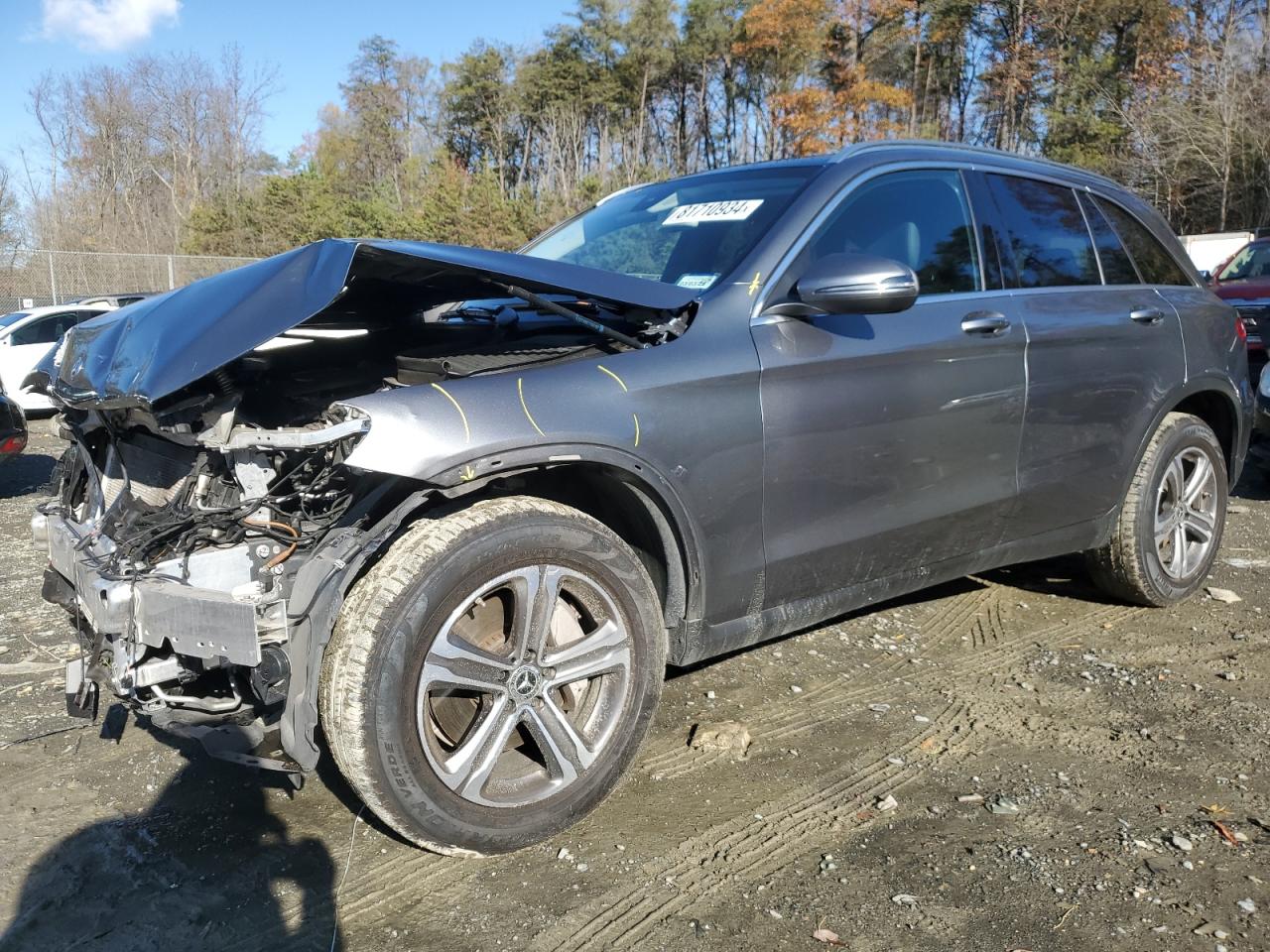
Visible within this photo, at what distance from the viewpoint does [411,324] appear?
3369mm

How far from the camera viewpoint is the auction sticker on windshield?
327cm

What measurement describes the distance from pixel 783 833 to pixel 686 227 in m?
1.98

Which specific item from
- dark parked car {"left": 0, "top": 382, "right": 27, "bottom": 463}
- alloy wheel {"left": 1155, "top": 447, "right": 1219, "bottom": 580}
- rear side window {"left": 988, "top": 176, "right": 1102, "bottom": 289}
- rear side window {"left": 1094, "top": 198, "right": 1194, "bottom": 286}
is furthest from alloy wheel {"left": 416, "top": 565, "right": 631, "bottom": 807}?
dark parked car {"left": 0, "top": 382, "right": 27, "bottom": 463}

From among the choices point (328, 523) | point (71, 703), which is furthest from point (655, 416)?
point (71, 703)

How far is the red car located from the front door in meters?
4.14

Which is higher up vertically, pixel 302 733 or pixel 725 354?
pixel 725 354

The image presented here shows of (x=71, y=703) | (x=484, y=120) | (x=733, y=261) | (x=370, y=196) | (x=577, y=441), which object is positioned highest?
(x=484, y=120)

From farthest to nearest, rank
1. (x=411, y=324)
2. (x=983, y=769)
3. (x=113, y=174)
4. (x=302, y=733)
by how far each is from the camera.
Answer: (x=113, y=174), (x=411, y=324), (x=983, y=769), (x=302, y=733)

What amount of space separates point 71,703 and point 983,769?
2.63 m

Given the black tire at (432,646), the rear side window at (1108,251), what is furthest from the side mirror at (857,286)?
the rear side window at (1108,251)

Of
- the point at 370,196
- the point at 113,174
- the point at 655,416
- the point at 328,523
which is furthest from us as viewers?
the point at 113,174

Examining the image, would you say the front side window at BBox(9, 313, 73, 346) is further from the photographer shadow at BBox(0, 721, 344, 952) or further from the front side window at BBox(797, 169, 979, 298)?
the front side window at BBox(797, 169, 979, 298)

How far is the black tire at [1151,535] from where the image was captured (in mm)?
4238

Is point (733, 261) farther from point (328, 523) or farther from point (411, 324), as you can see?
point (328, 523)
